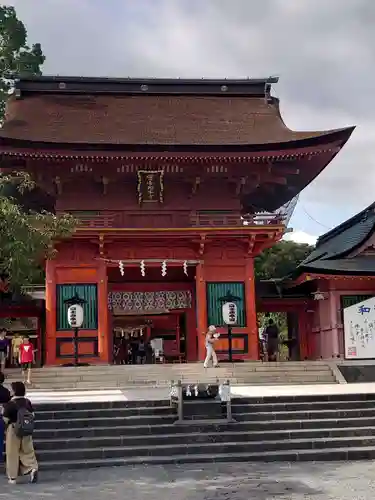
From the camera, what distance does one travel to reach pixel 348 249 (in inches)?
952

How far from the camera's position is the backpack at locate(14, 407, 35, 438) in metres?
9.98

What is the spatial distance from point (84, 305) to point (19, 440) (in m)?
12.4

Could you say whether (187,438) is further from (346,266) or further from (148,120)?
(148,120)

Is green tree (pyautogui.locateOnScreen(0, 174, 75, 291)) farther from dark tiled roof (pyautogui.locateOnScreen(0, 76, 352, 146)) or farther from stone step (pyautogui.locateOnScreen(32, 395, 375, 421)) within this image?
dark tiled roof (pyautogui.locateOnScreen(0, 76, 352, 146))

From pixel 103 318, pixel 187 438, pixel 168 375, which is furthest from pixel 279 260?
pixel 187 438

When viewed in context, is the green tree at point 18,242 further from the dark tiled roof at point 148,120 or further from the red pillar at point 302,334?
the red pillar at point 302,334

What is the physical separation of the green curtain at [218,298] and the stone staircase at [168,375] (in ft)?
8.81

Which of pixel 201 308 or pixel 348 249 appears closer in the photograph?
pixel 201 308

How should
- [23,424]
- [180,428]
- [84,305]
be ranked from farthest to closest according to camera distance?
[84,305]
[180,428]
[23,424]

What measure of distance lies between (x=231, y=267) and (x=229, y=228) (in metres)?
1.72

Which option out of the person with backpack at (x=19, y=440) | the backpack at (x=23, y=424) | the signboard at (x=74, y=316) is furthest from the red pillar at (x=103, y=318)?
the backpack at (x=23, y=424)

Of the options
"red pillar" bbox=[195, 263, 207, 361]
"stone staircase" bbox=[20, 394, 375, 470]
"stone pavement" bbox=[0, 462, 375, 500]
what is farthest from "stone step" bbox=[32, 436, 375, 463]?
"red pillar" bbox=[195, 263, 207, 361]

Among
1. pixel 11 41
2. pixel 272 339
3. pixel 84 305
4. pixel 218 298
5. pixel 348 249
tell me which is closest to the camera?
pixel 84 305

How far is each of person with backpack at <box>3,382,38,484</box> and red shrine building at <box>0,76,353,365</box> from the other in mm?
11747
